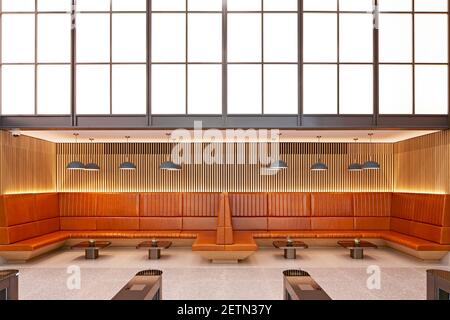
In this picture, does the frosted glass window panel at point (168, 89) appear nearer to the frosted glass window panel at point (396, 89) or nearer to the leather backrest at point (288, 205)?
the leather backrest at point (288, 205)

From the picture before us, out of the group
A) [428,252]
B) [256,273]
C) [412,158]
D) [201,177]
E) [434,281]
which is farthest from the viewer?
[201,177]

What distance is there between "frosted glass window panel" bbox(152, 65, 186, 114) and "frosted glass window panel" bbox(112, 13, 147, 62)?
0.52 metres

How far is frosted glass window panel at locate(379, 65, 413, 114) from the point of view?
8016 mm

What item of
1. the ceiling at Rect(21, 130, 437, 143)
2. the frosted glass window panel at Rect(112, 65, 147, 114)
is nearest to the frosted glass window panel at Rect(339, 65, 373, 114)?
the ceiling at Rect(21, 130, 437, 143)

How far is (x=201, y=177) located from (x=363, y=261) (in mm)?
4849

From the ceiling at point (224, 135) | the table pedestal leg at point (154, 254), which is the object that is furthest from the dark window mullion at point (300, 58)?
the table pedestal leg at point (154, 254)

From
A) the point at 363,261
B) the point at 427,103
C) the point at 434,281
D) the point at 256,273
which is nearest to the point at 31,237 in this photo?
the point at 256,273

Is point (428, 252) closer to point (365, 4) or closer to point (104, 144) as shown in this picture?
point (365, 4)

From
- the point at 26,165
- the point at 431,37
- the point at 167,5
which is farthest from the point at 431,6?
the point at 26,165

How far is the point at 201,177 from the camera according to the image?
10492 millimetres

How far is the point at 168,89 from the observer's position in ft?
26.4

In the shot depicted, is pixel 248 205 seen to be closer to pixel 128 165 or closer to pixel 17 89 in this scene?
pixel 128 165

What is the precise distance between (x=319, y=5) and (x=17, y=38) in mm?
6821

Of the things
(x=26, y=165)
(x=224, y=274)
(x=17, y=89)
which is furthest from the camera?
(x=26, y=165)
